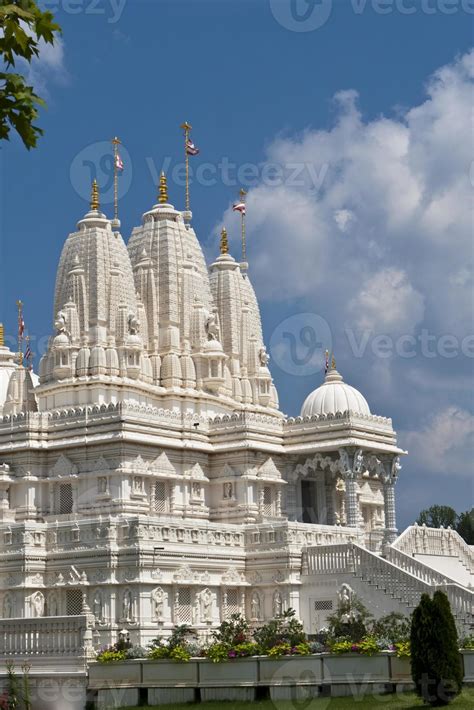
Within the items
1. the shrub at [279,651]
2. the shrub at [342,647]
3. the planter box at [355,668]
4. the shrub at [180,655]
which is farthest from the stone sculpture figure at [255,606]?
the planter box at [355,668]

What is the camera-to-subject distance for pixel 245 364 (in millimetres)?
66250

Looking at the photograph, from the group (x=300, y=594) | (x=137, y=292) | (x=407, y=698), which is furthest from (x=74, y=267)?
(x=407, y=698)

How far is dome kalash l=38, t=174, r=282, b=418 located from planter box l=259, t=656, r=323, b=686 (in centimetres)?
2693

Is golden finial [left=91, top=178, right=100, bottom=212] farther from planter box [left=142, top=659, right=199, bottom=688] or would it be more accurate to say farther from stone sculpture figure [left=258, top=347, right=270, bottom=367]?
planter box [left=142, top=659, right=199, bottom=688]

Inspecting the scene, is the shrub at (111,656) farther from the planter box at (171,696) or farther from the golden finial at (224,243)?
the golden finial at (224,243)

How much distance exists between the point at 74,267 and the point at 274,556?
1902 cm

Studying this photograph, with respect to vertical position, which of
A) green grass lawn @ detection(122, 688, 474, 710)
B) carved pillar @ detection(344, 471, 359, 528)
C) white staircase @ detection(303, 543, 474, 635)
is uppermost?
carved pillar @ detection(344, 471, 359, 528)

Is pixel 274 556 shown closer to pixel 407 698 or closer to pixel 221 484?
pixel 221 484

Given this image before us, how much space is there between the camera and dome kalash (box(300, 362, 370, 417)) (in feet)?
196

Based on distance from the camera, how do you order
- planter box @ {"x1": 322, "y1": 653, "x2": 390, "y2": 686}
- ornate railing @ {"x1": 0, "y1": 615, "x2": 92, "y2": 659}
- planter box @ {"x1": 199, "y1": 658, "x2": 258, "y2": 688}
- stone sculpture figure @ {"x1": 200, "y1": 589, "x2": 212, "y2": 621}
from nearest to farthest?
planter box @ {"x1": 322, "y1": 653, "x2": 390, "y2": 686}, planter box @ {"x1": 199, "y1": 658, "x2": 258, "y2": 688}, ornate railing @ {"x1": 0, "y1": 615, "x2": 92, "y2": 659}, stone sculpture figure @ {"x1": 200, "y1": 589, "x2": 212, "y2": 621}

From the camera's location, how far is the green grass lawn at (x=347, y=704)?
28.1 m

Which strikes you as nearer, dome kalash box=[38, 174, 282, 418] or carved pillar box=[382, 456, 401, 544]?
carved pillar box=[382, 456, 401, 544]

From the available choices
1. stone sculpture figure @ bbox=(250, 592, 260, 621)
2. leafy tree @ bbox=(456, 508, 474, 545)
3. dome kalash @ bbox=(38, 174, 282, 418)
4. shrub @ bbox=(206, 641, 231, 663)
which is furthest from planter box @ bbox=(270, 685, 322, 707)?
leafy tree @ bbox=(456, 508, 474, 545)

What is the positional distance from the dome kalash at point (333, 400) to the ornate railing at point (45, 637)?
24.7m
